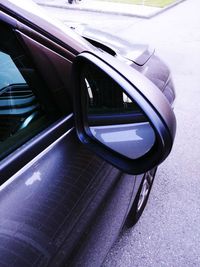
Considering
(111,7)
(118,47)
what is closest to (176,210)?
(118,47)

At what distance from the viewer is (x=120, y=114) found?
170 centimetres

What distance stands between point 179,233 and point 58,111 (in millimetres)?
1809

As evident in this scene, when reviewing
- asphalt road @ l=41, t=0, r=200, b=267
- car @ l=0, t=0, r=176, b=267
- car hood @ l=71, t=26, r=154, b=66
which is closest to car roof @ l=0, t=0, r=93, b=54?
car @ l=0, t=0, r=176, b=267

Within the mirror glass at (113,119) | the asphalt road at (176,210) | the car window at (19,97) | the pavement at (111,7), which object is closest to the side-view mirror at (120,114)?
the mirror glass at (113,119)

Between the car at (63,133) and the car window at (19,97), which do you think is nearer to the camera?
the car at (63,133)

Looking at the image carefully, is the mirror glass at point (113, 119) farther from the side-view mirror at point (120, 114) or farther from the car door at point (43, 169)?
the car door at point (43, 169)

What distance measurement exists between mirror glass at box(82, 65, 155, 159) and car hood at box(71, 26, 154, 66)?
0.90 metres

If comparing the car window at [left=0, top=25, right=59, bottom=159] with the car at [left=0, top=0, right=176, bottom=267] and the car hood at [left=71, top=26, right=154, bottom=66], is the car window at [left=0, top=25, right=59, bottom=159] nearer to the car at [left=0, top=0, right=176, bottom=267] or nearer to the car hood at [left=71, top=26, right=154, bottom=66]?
the car at [left=0, top=0, right=176, bottom=267]

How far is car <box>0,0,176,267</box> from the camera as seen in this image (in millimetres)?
1339

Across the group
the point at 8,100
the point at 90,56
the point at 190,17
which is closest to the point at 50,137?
the point at 8,100

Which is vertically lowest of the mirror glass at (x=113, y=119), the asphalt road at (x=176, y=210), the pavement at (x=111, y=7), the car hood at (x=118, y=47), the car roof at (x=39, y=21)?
the pavement at (x=111, y=7)

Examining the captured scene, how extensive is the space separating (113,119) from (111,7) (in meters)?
14.3

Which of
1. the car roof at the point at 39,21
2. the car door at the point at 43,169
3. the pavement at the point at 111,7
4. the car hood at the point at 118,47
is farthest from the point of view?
the pavement at the point at 111,7

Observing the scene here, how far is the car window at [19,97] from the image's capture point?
1564mm
